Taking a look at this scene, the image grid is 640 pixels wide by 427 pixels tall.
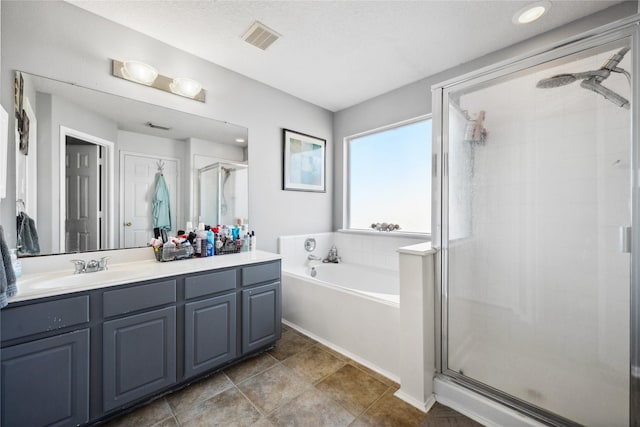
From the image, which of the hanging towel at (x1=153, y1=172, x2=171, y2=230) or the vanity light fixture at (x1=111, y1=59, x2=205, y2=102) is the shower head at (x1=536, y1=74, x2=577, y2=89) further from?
the hanging towel at (x1=153, y1=172, x2=171, y2=230)

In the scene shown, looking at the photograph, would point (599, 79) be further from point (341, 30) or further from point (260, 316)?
point (260, 316)

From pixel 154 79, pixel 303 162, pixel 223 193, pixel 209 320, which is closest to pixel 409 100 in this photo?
pixel 303 162

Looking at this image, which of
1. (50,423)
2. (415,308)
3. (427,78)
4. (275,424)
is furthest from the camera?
(427,78)

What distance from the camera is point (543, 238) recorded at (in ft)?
4.82

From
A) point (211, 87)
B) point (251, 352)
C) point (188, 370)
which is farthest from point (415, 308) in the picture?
point (211, 87)

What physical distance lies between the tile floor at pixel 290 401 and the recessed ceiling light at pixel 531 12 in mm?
2611

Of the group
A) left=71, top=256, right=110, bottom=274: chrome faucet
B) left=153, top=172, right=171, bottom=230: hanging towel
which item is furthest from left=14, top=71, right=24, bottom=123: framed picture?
left=71, top=256, right=110, bottom=274: chrome faucet

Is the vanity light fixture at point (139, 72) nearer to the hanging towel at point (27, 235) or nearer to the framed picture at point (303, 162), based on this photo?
the hanging towel at point (27, 235)

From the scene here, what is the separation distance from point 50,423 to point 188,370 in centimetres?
61

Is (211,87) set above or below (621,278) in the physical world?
above

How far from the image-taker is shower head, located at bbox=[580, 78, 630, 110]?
3.89 ft

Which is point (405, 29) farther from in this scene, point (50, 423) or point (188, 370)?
point (50, 423)

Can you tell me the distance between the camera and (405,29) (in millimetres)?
1887

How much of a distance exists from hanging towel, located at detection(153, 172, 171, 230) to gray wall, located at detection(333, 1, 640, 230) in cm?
208
